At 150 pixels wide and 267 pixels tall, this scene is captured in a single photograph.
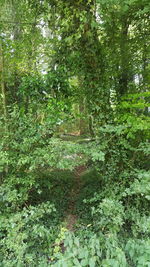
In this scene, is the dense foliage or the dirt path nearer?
the dense foliage

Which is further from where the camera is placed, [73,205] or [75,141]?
[73,205]

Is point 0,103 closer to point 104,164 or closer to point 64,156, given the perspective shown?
point 64,156

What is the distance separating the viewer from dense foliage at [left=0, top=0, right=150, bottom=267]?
2.03 meters

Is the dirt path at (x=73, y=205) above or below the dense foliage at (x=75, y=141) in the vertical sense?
below

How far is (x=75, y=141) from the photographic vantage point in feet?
9.57

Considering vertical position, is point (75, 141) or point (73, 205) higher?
point (75, 141)

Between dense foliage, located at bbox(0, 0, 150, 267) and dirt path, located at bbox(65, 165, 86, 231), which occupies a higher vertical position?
dense foliage, located at bbox(0, 0, 150, 267)

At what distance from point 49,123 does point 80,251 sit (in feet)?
5.51

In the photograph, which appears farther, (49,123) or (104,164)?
(104,164)

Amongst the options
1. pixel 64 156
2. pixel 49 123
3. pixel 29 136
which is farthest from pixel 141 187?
pixel 29 136

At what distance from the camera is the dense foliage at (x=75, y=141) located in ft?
6.64

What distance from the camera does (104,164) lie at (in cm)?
296

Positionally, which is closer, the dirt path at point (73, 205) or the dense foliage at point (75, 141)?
the dense foliage at point (75, 141)

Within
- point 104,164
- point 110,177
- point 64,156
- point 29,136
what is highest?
point 29,136
